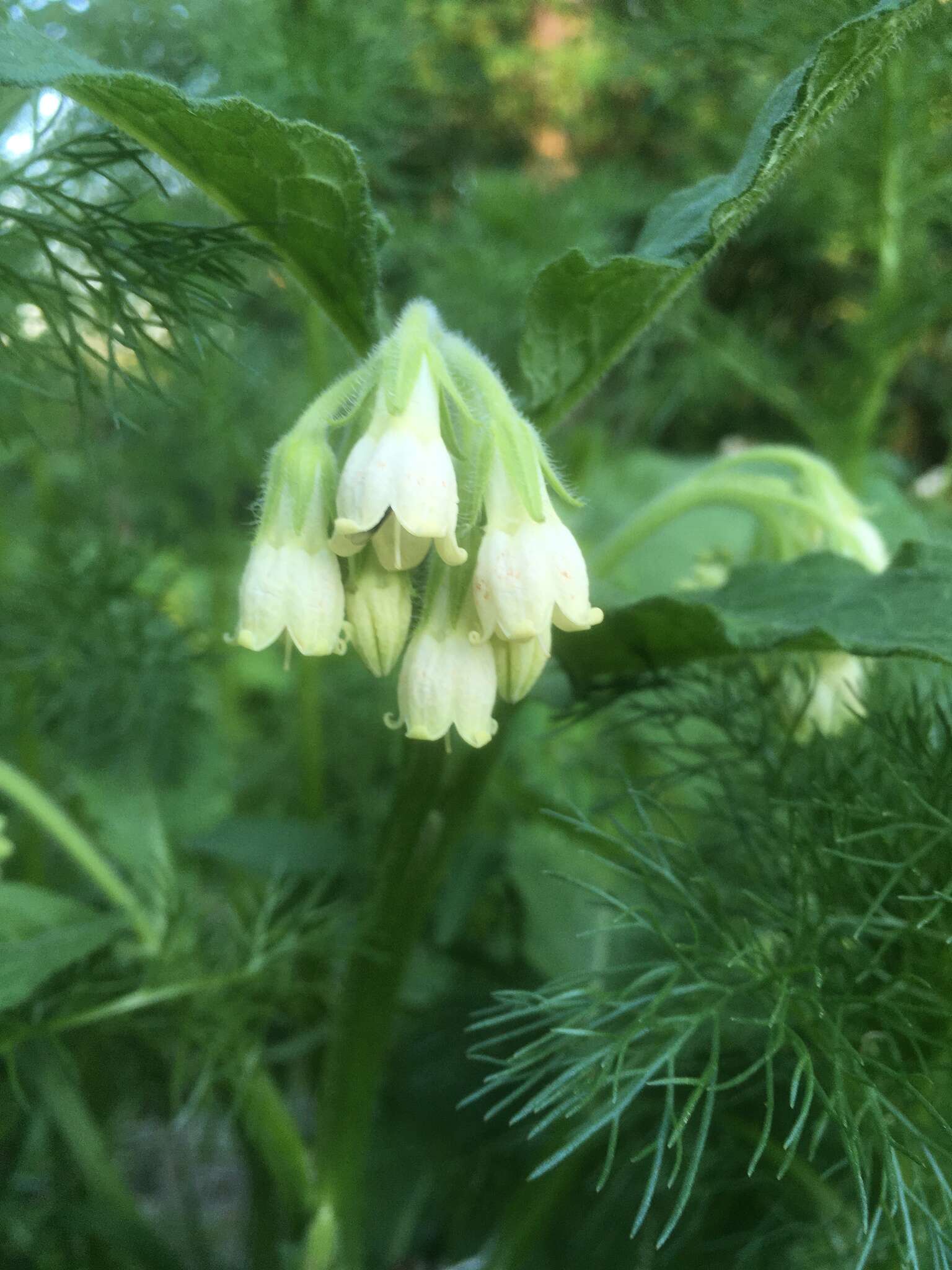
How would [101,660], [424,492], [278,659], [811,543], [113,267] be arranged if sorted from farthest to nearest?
[278,659]
[101,660]
[811,543]
[113,267]
[424,492]

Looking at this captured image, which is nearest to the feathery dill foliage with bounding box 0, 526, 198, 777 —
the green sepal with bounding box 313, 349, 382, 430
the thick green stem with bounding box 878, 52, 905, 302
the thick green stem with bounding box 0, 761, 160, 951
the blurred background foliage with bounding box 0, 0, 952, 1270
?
the blurred background foliage with bounding box 0, 0, 952, 1270

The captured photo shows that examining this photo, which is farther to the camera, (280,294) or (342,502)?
(280,294)

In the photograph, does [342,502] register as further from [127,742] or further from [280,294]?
[280,294]

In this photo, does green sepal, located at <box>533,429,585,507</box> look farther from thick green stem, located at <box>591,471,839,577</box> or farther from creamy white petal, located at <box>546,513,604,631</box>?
thick green stem, located at <box>591,471,839,577</box>

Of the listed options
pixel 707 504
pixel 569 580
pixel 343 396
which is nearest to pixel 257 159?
pixel 343 396

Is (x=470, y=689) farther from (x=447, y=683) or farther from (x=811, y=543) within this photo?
(x=811, y=543)

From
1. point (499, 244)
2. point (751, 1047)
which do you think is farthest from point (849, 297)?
point (751, 1047)
